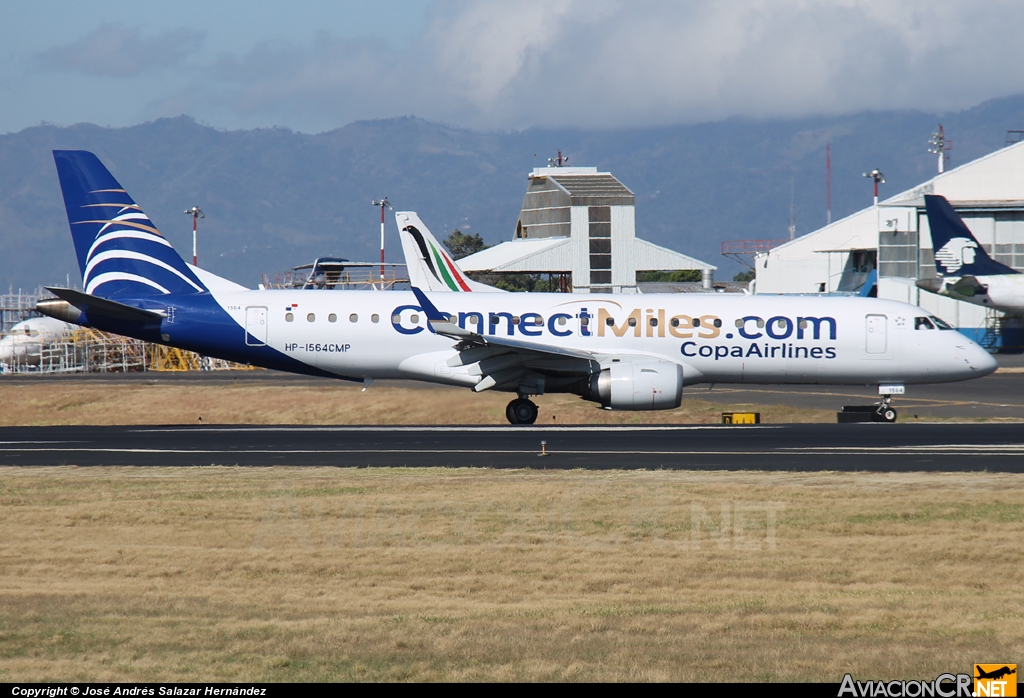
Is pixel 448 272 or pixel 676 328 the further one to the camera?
pixel 448 272

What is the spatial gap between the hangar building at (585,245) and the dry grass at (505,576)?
75391 mm

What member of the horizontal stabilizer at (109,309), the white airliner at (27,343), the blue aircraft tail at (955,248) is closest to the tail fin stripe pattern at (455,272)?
the horizontal stabilizer at (109,309)

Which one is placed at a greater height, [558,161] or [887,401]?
[558,161]

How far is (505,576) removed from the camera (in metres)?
11.4

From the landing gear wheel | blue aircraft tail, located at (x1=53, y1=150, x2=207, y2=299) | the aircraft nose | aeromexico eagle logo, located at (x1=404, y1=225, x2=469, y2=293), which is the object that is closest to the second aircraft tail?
aeromexico eagle logo, located at (x1=404, y1=225, x2=469, y2=293)

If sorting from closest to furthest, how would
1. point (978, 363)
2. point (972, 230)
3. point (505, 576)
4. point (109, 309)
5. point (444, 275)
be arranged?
1. point (505, 576)
2. point (109, 309)
3. point (978, 363)
4. point (444, 275)
5. point (972, 230)

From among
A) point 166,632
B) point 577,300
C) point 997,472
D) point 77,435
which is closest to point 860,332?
point 577,300

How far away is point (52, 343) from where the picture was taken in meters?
72.0

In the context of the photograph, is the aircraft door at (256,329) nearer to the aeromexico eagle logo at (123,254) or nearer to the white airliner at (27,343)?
the aeromexico eagle logo at (123,254)

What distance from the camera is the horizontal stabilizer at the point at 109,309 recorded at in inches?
1049

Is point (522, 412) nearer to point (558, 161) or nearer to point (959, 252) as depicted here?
point (959, 252)

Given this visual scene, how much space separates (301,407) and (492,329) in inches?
379

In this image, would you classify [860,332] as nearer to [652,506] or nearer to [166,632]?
[652,506]

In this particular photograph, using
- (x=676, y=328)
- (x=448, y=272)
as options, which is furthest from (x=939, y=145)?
(x=676, y=328)
